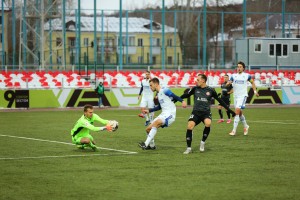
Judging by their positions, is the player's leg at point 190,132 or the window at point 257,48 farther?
the window at point 257,48

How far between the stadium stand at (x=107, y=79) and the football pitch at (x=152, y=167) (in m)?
21.2

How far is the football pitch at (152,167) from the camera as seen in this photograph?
11.3 meters

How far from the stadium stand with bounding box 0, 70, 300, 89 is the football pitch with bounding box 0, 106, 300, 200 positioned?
21.2 metres

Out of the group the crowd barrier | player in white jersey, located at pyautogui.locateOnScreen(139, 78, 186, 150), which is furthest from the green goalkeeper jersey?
the crowd barrier

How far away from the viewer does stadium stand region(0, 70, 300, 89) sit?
44.5 m

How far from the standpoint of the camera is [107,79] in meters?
45.5

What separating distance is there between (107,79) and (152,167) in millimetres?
31510

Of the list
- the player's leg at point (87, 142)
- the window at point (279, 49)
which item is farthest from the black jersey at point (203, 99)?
the window at point (279, 49)

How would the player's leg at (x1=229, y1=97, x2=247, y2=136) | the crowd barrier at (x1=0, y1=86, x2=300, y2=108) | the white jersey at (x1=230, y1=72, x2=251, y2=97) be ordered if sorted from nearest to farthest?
the player's leg at (x1=229, y1=97, x2=247, y2=136) → the white jersey at (x1=230, y1=72, x2=251, y2=97) → the crowd barrier at (x1=0, y1=86, x2=300, y2=108)

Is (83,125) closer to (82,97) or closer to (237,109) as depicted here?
(237,109)

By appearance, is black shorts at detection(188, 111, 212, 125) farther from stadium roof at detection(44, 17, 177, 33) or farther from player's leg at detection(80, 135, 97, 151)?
stadium roof at detection(44, 17, 177, 33)

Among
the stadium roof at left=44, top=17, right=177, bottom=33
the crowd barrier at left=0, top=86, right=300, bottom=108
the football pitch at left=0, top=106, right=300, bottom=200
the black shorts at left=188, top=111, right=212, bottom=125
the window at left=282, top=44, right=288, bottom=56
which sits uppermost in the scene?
the stadium roof at left=44, top=17, right=177, bottom=33

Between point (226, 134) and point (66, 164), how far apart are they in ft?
29.1

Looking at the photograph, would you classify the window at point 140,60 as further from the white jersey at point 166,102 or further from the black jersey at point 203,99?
the black jersey at point 203,99
